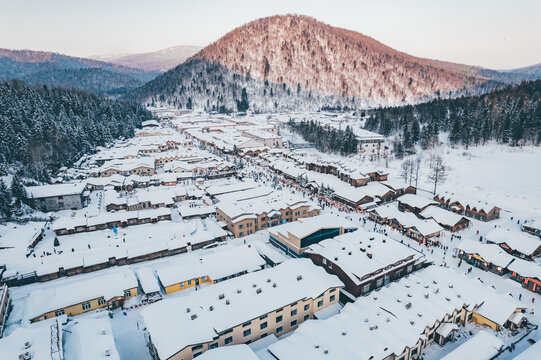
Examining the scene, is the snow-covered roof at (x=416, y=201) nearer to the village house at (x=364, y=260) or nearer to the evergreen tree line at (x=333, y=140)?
the village house at (x=364, y=260)

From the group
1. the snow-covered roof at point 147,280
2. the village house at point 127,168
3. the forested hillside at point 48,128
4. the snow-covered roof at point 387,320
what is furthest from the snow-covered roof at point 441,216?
the forested hillside at point 48,128

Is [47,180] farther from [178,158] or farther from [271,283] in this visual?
[271,283]

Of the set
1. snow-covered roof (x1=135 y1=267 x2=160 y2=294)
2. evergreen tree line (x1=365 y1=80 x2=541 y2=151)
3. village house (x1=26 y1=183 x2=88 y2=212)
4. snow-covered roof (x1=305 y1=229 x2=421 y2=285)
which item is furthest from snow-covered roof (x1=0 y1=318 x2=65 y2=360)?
evergreen tree line (x1=365 y1=80 x2=541 y2=151)

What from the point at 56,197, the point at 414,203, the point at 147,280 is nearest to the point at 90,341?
the point at 147,280

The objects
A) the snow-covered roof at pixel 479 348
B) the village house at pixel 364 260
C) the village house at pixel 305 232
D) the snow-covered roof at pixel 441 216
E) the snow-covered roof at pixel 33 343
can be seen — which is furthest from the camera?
the snow-covered roof at pixel 441 216

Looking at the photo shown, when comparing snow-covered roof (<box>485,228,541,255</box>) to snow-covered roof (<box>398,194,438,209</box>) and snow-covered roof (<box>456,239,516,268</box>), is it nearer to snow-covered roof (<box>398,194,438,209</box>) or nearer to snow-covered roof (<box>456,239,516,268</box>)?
snow-covered roof (<box>456,239,516,268</box>)

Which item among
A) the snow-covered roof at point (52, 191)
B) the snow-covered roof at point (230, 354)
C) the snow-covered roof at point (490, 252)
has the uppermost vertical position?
the snow-covered roof at point (52, 191)

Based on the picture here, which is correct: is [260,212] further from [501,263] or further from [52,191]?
[52,191]

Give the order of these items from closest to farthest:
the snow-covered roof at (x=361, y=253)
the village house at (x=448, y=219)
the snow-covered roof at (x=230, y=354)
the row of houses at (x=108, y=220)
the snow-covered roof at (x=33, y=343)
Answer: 1. the snow-covered roof at (x=33, y=343)
2. the snow-covered roof at (x=230, y=354)
3. the snow-covered roof at (x=361, y=253)
4. the row of houses at (x=108, y=220)
5. the village house at (x=448, y=219)
